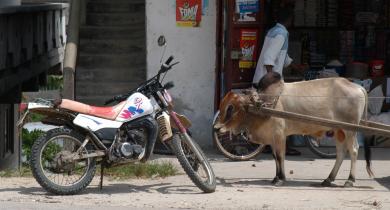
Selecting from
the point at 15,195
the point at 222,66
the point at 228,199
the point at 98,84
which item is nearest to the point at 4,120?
the point at 98,84

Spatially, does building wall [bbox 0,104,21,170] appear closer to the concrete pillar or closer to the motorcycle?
the concrete pillar

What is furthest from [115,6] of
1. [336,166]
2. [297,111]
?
[336,166]

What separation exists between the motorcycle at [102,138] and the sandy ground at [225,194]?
24cm

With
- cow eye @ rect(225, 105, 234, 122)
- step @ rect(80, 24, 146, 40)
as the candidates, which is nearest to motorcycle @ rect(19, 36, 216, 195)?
cow eye @ rect(225, 105, 234, 122)

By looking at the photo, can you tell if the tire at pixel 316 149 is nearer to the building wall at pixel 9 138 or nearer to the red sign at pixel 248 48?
the red sign at pixel 248 48

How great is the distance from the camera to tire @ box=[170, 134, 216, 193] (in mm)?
9414

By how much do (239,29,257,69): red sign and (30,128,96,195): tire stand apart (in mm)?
3941

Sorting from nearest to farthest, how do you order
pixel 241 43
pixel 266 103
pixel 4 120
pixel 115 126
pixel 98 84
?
pixel 115 126 → pixel 266 103 → pixel 241 43 → pixel 4 120 → pixel 98 84

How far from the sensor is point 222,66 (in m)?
12.8

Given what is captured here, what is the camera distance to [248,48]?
41.7ft

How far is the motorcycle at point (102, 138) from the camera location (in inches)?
363

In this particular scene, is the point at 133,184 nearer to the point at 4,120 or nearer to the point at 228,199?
the point at 228,199

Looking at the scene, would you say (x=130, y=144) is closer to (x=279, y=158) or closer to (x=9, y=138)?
(x=279, y=158)

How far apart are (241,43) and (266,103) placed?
2667 millimetres
